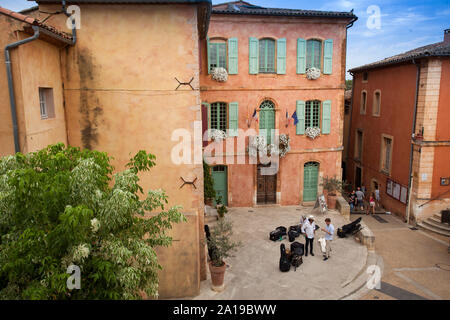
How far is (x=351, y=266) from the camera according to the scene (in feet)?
42.4

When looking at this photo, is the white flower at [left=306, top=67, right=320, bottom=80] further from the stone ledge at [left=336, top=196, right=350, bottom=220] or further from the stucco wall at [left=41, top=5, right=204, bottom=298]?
the stucco wall at [left=41, top=5, right=204, bottom=298]

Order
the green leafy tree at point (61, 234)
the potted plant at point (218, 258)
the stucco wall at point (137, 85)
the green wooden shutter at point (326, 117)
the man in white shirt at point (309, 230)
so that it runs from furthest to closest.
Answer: the green wooden shutter at point (326, 117)
the man in white shirt at point (309, 230)
the potted plant at point (218, 258)
the stucco wall at point (137, 85)
the green leafy tree at point (61, 234)

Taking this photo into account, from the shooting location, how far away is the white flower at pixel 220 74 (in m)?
18.4

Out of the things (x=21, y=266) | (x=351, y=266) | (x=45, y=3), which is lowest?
(x=351, y=266)

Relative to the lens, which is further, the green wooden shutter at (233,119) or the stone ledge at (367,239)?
the green wooden shutter at (233,119)

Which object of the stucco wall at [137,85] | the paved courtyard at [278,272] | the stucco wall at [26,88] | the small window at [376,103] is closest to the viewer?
the stucco wall at [26,88]

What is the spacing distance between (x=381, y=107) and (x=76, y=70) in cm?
1867

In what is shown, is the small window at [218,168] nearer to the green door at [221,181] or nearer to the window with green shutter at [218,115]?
the green door at [221,181]

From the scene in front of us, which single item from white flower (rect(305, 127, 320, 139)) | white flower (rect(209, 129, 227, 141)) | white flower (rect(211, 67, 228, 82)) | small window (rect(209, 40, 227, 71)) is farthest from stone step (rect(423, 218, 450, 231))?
small window (rect(209, 40, 227, 71))

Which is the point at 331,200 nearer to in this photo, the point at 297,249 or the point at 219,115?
the point at 297,249

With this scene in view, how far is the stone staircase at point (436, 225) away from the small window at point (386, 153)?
397 centimetres

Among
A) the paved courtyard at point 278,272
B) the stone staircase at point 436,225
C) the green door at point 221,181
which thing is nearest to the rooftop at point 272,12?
the green door at point 221,181
